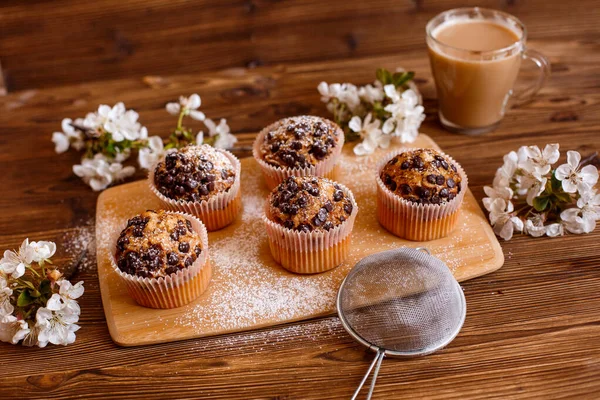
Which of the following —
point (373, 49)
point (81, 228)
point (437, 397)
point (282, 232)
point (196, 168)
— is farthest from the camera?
point (373, 49)

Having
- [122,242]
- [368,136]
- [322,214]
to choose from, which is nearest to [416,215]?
[322,214]

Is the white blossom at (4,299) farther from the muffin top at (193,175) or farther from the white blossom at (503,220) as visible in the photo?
the white blossom at (503,220)

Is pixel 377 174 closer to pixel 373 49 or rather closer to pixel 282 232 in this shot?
pixel 282 232

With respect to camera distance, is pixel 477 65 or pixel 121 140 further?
pixel 121 140

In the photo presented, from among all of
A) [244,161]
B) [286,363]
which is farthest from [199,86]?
[286,363]

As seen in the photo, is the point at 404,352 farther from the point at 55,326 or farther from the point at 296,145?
the point at 55,326

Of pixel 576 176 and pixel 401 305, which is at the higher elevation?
pixel 576 176
